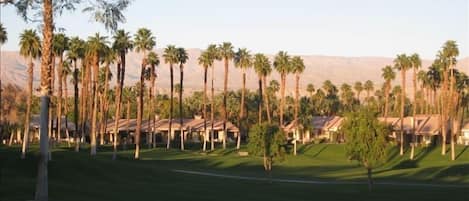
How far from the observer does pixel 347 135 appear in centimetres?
6047

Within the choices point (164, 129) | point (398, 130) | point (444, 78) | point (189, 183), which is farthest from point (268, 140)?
point (164, 129)

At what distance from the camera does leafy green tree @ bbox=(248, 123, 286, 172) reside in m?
69.6

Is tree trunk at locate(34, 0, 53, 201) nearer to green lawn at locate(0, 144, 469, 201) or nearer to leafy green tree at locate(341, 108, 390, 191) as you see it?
green lawn at locate(0, 144, 469, 201)

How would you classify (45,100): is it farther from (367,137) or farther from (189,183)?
(367,137)

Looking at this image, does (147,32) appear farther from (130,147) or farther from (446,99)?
(446,99)

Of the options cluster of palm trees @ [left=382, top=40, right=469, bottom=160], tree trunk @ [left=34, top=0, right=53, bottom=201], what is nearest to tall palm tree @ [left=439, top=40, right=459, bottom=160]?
cluster of palm trees @ [left=382, top=40, right=469, bottom=160]

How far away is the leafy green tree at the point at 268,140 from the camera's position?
69.6 metres

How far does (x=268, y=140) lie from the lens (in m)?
69.6

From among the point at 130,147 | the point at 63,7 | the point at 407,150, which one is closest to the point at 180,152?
the point at 130,147

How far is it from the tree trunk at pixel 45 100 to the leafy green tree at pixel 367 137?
109 feet

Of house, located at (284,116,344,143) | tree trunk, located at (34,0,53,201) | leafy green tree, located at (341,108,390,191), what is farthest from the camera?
house, located at (284,116,344,143)

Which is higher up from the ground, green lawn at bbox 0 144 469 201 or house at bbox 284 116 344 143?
house at bbox 284 116 344 143

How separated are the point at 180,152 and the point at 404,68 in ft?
123

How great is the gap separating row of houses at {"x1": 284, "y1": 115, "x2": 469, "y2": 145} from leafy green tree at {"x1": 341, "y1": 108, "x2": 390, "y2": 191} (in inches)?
2600
